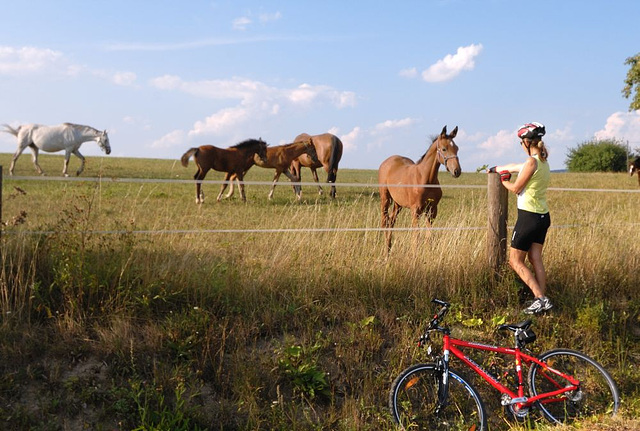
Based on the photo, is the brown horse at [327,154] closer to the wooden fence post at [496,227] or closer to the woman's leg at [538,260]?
the wooden fence post at [496,227]

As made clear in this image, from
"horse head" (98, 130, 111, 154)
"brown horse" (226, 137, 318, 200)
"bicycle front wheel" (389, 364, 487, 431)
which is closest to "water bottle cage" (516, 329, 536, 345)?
"bicycle front wheel" (389, 364, 487, 431)

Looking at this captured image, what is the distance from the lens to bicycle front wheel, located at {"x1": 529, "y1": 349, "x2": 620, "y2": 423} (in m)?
4.98

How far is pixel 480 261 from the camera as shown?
6.39 metres

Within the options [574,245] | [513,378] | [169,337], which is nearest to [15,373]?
[169,337]

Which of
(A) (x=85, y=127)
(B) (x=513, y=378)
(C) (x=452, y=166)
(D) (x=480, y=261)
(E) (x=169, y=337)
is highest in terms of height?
(A) (x=85, y=127)

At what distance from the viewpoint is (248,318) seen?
5.40 metres

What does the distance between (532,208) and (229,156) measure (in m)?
11.4

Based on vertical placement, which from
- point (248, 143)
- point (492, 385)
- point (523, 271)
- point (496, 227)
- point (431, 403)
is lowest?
point (431, 403)

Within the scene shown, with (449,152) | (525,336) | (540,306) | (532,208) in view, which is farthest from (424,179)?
(525,336)

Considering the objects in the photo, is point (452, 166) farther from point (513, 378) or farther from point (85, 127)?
point (85, 127)

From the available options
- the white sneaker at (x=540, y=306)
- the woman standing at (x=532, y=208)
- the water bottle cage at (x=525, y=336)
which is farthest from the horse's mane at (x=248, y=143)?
the water bottle cage at (x=525, y=336)

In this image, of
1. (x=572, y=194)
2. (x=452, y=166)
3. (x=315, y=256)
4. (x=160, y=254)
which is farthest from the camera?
(x=572, y=194)

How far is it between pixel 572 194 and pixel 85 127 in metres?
17.7

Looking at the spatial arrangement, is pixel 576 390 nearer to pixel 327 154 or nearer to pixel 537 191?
pixel 537 191
